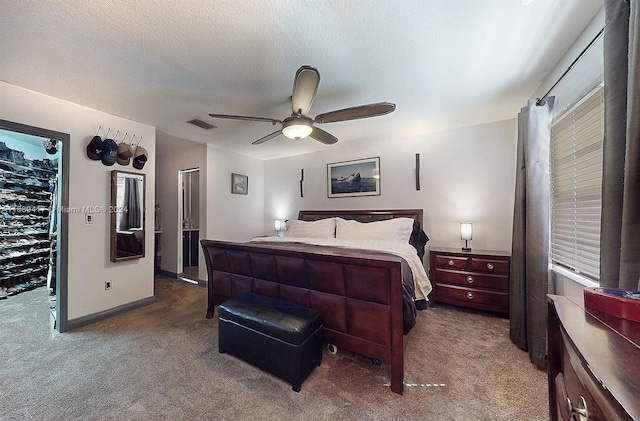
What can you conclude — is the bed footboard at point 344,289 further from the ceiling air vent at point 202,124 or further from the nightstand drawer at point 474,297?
the ceiling air vent at point 202,124

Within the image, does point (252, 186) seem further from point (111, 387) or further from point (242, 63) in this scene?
point (111, 387)

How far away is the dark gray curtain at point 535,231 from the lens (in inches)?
74.0

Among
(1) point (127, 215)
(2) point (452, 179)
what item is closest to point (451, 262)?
(2) point (452, 179)

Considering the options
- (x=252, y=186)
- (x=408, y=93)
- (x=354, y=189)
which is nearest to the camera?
(x=408, y=93)

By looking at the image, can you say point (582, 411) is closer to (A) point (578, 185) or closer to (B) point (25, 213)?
(A) point (578, 185)

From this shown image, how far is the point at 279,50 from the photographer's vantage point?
1.75 meters

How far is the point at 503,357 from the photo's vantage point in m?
2.00

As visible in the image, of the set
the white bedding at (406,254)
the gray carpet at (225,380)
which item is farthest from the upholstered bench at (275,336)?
the white bedding at (406,254)

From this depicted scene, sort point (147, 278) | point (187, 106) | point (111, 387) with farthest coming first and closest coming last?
point (147, 278) < point (187, 106) < point (111, 387)

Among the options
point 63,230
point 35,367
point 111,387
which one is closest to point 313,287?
point 111,387

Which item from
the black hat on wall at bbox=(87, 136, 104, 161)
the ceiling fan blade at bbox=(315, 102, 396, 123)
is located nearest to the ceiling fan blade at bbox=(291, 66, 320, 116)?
the ceiling fan blade at bbox=(315, 102, 396, 123)

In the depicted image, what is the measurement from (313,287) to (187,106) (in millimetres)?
2434

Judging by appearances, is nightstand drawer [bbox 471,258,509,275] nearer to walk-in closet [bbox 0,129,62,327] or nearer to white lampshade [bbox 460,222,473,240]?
white lampshade [bbox 460,222,473,240]

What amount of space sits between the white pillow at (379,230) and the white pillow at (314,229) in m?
0.13
